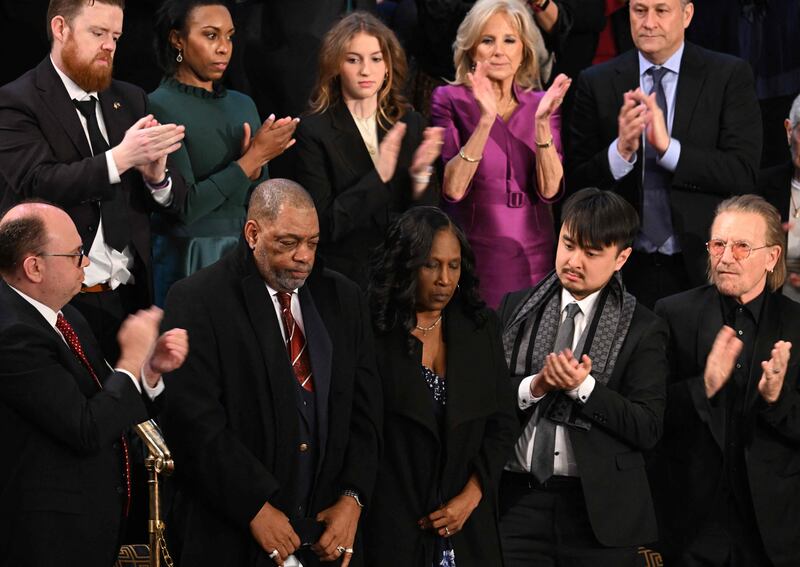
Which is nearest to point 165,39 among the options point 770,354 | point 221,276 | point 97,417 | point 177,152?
point 177,152

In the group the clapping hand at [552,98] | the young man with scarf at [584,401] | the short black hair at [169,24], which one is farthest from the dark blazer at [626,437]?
the short black hair at [169,24]

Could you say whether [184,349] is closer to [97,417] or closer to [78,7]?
[97,417]

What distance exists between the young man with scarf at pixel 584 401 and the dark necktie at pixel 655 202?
2.79 feet

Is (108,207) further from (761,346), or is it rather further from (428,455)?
(761,346)

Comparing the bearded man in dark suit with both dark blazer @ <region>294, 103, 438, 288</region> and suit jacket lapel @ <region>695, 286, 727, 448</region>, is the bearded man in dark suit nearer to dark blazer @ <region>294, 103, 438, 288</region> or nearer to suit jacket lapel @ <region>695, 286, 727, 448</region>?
dark blazer @ <region>294, 103, 438, 288</region>

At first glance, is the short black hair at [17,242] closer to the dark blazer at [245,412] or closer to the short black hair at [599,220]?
the dark blazer at [245,412]

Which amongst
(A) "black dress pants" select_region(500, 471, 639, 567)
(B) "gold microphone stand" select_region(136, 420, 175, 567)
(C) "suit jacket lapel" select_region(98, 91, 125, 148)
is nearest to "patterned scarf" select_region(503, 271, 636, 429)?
(A) "black dress pants" select_region(500, 471, 639, 567)

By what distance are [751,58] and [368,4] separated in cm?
183

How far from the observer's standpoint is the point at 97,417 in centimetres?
428

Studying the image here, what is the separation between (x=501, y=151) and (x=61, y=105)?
1.75 m

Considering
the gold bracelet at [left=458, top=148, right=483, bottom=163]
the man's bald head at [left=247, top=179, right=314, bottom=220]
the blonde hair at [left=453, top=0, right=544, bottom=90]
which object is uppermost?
the blonde hair at [left=453, top=0, right=544, bottom=90]

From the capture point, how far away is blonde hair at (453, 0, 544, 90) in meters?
Answer: 6.10

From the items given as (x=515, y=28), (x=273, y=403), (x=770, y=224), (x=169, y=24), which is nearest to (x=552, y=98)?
(x=515, y=28)

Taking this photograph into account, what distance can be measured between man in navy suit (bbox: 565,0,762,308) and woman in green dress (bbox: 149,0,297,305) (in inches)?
52.1
